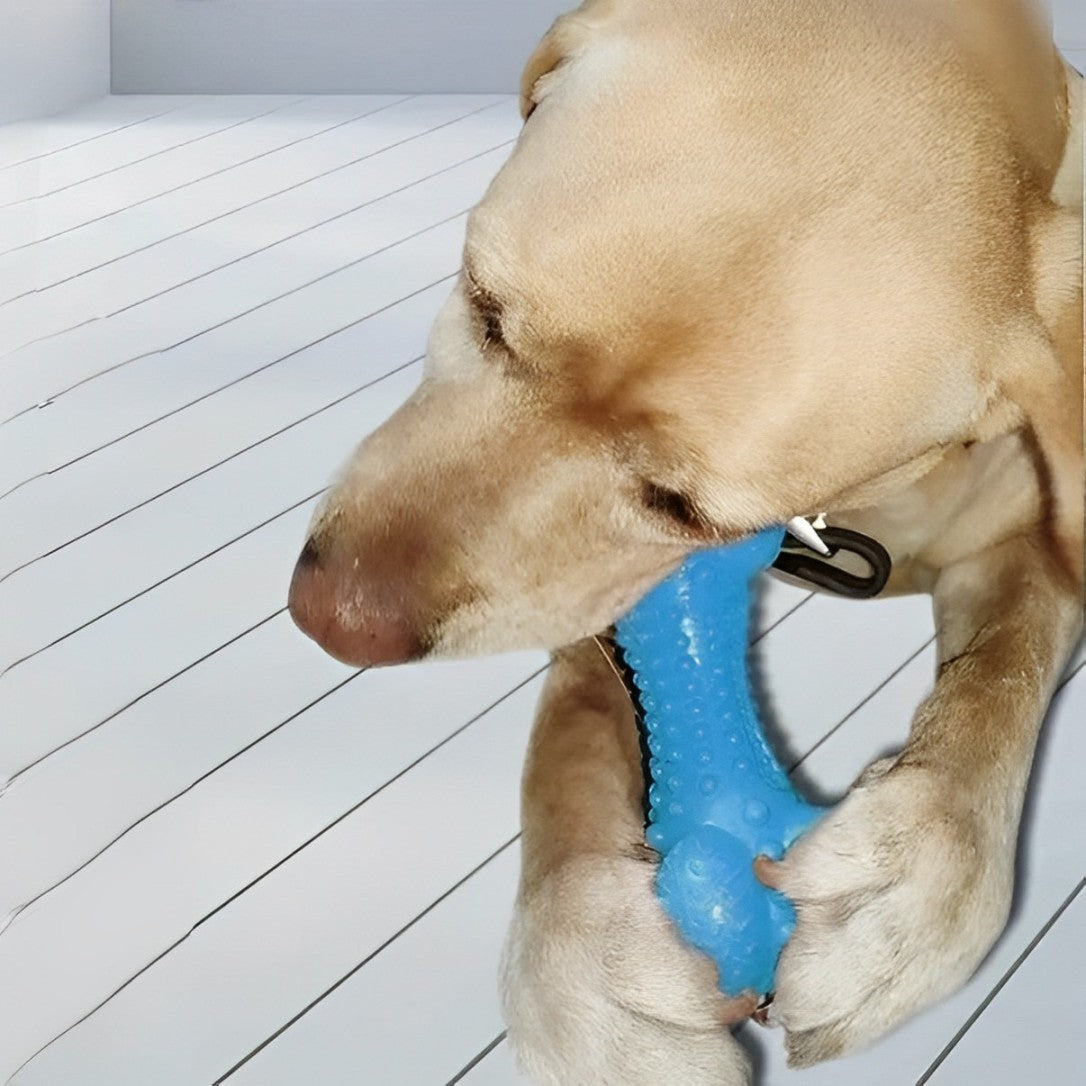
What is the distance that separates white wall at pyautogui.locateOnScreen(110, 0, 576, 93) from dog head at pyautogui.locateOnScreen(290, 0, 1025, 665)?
1711 mm

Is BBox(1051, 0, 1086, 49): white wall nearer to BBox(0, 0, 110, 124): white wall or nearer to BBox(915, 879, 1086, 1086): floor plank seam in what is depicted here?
BBox(915, 879, 1086, 1086): floor plank seam

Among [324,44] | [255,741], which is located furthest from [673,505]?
[324,44]

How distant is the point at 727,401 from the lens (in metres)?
1.16

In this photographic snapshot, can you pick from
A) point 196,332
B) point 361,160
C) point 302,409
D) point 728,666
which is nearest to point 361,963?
point 728,666

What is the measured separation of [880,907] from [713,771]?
0.60 feet

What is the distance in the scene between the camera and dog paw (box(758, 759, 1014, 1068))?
1.26 meters

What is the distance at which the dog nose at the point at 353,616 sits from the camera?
1.26 meters

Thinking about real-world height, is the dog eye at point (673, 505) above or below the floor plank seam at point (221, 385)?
above

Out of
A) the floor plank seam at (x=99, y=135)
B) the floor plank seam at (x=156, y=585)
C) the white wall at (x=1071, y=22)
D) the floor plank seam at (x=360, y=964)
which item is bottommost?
the floor plank seam at (x=360, y=964)

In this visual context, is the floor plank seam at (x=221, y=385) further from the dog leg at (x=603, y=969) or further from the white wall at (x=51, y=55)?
the dog leg at (x=603, y=969)

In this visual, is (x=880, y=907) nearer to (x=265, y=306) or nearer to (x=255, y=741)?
(x=255, y=741)

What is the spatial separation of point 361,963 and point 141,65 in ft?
7.03

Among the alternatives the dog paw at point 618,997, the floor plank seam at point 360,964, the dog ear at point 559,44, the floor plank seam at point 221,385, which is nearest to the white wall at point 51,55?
the floor plank seam at point 221,385

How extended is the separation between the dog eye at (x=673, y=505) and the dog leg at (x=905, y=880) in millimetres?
274
